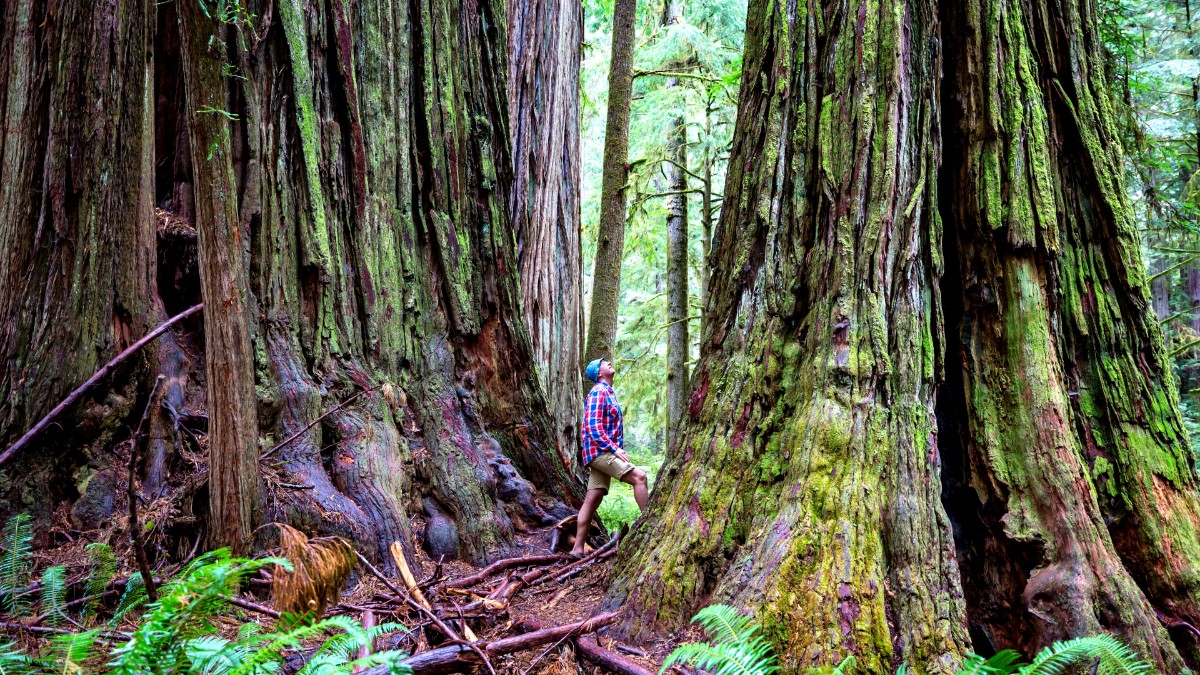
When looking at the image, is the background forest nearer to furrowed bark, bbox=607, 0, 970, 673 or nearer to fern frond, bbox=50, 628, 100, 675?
furrowed bark, bbox=607, 0, 970, 673

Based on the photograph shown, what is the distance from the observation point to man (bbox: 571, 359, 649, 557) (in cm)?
529

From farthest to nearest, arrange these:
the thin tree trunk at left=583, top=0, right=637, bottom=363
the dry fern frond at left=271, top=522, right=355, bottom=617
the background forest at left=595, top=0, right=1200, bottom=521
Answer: the thin tree trunk at left=583, top=0, right=637, bottom=363
the background forest at left=595, top=0, right=1200, bottom=521
the dry fern frond at left=271, top=522, right=355, bottom=617

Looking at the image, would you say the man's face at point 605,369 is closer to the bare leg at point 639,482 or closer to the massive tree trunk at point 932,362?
the bare leg at point 639,482

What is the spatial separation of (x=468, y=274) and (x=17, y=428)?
2.80 meters

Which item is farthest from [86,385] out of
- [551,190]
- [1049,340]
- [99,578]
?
[1049,340]

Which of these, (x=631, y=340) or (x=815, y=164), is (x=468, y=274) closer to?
(x=815, y=164)

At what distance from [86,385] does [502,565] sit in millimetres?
2513

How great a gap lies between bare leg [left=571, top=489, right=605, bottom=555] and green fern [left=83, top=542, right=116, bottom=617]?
266 centimetres

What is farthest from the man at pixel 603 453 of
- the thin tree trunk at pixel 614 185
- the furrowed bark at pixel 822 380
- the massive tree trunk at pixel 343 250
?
the thin tree trunk at pixel 614 185

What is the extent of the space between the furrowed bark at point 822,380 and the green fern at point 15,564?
252 centimetres

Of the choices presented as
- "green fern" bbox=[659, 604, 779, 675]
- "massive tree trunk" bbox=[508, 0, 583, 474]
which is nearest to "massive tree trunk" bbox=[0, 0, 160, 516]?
"massive tree trunk" bbox=[508, 0, 583, 474]

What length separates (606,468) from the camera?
214 inches

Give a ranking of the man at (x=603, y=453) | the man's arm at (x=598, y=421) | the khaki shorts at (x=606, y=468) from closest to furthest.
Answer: the man at (x=603, y=453)
the khaki shorts at (x=606, y=468)
the man's arm at (x=598, y=421)

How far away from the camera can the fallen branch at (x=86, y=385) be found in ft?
12.6
